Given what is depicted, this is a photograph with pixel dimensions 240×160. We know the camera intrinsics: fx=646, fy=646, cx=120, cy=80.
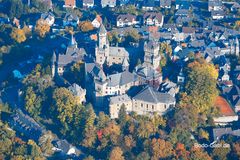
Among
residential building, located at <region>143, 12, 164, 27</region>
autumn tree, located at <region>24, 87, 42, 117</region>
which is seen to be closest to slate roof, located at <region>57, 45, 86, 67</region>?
autumn tree, located at <region>24, 87, 42, 117</region>

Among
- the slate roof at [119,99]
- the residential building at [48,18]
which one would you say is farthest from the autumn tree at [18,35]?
the slate roof at [119,99]

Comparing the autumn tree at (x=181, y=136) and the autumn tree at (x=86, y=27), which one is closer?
the autumn tree at (x=181, y=136)

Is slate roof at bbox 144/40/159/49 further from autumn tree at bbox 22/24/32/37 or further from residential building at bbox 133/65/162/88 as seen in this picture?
autumn tree at bbox 22/24/32/37

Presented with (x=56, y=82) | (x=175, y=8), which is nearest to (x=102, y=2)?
(x=175, y=8)

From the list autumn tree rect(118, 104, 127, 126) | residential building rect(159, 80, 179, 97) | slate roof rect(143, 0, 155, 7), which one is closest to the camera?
autumn tree rect(118, 104, 127, 126)

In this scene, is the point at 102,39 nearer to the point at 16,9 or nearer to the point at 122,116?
the point at 122,116

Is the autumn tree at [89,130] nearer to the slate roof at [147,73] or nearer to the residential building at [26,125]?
the residential building at [26,125]

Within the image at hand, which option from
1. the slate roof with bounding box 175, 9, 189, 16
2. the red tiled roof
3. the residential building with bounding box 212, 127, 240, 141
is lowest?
the residential building with bounding box 212, 127, 240, 141
